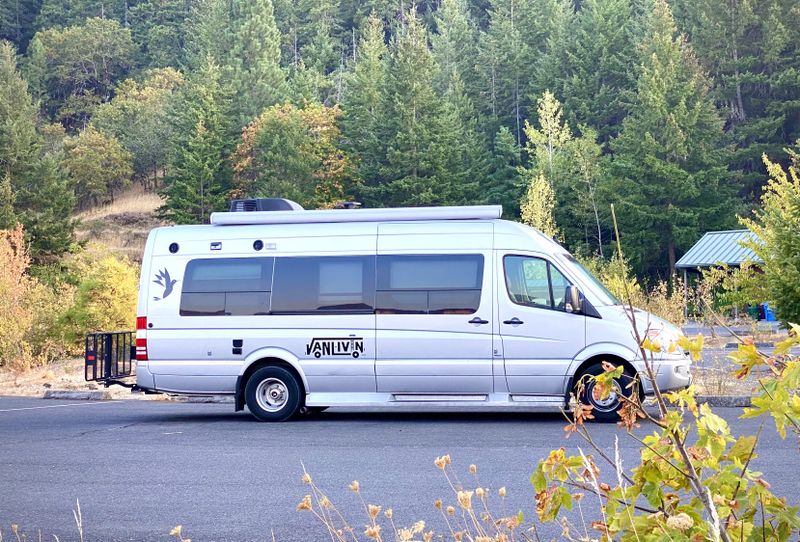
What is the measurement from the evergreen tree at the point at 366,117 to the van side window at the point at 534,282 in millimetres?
51021

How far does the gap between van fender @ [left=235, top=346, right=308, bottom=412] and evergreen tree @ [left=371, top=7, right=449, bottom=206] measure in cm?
4779

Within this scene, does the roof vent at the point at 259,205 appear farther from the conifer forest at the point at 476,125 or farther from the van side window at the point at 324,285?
the conifer forest at the point at 476,125

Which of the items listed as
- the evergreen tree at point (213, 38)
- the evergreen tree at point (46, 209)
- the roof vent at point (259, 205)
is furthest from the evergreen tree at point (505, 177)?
the roof vent at point (259, 205)

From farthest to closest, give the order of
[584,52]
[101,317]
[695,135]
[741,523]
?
[584,52]
[695,135]
[101,317]
[741,523]

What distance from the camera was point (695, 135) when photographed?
61.9m

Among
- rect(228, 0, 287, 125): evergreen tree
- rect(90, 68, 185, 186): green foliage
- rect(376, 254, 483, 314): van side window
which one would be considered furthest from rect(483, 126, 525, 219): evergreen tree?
rect(376, 254, 483, 314): van side window

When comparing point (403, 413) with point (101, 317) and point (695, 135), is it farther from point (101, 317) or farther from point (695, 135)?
point (695, 135)

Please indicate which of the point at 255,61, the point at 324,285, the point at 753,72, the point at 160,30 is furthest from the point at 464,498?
the point at 160,30

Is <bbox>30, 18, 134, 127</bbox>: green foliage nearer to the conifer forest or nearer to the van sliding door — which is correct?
the conifer forest

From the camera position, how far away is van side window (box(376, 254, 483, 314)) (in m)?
14.2

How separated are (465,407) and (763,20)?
5617cm

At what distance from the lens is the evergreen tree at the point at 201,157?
7100 cm

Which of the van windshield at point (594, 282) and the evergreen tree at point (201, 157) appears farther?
the evergreen tree at point (201, 157)

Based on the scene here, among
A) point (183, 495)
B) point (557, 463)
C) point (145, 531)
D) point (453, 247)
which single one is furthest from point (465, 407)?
point (557, 463)
